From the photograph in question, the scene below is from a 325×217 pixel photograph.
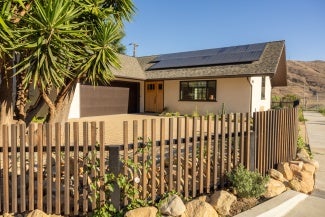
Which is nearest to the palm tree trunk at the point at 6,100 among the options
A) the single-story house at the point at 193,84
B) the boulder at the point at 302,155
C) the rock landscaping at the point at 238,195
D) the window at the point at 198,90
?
the rock landscaping at the point at 238,195

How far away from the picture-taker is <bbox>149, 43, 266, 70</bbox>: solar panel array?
16.4 metres

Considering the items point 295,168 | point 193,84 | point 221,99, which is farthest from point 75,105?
point 295,168

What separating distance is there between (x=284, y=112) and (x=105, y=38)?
4.29 m

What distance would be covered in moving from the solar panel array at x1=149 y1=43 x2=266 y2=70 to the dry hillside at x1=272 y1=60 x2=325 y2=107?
5684 centimetres

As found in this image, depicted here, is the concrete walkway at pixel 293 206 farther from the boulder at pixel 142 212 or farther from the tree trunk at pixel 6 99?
the tree trunk at pixel 6 99

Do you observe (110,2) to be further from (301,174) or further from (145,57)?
(145,57)

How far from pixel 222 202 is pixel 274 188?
3.87 ft

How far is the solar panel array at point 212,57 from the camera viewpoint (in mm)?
16438

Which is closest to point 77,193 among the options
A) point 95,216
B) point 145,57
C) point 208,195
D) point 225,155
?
point 95,216

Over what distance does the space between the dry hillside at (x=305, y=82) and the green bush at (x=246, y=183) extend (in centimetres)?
7158

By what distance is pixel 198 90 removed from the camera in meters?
17.4

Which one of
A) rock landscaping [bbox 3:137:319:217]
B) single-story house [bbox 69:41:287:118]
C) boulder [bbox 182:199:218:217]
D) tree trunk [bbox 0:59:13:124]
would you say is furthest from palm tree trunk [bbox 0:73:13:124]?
single-story house [bbox 69:41:287:118]

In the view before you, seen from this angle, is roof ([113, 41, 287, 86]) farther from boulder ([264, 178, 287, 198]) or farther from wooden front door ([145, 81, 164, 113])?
boulder ([264, 178, 287, 198])

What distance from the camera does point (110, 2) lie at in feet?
21.5
